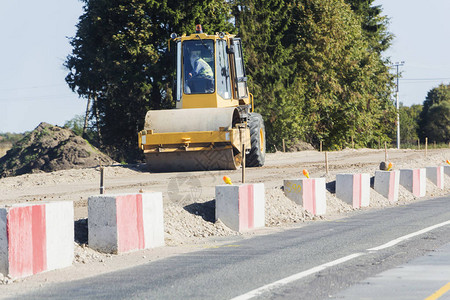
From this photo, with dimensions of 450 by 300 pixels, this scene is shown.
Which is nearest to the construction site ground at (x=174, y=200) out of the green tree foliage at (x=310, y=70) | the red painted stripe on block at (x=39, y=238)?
the red painted stripe on block at (x=39, y=238)

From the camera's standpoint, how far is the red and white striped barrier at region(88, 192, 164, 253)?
9891mm

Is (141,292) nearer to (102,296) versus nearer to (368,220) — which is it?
(102,296)

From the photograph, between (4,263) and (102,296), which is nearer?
(102,296)

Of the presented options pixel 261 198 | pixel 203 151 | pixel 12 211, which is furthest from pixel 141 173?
pixel 12 211

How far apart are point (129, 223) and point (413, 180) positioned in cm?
1483

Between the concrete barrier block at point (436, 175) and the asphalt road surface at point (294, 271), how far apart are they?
14.1 meters

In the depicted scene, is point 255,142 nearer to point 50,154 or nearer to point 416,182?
point 416,182

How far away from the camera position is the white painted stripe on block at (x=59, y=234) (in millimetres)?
8680

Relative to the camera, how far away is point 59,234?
8875mm

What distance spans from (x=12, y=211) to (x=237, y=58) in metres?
14.8

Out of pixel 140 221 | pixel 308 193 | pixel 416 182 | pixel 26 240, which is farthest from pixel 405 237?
pixel 416 182

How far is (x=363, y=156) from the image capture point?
110 feet

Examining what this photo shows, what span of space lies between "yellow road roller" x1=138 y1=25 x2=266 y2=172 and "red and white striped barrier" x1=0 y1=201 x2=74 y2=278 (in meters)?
9.93

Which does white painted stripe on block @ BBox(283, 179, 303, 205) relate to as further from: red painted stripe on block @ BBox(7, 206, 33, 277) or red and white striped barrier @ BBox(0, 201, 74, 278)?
red painted stripe on block @ BBox(7, 206, 33, 277)
